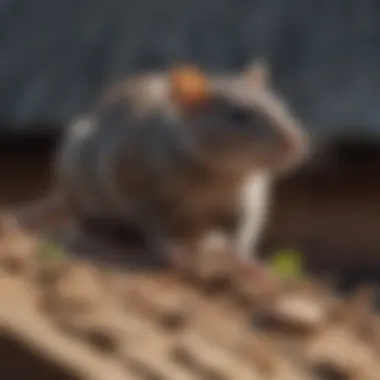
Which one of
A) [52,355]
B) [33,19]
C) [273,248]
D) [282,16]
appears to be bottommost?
[52,355]

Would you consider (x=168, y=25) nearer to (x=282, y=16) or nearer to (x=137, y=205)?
(x=282, y=16)

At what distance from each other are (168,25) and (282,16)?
624 millimetres

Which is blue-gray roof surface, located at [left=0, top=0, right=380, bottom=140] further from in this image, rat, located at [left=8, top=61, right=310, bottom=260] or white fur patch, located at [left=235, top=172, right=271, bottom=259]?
rat, located at [left=8, top=61, right=310, bottom=260]

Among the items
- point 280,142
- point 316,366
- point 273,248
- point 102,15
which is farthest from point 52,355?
point 102,15

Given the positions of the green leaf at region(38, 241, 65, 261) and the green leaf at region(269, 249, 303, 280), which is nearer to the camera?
the green leaf at region(38, 241, 65, 261)

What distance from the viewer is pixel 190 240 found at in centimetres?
301

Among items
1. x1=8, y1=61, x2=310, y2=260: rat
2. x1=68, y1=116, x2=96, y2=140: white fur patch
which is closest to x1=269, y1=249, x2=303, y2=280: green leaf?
x1=8, y1=61, x2=310, y2=260: rat

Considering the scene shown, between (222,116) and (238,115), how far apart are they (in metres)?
0.04

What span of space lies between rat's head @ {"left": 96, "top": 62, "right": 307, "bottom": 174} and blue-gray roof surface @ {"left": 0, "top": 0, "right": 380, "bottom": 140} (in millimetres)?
2943

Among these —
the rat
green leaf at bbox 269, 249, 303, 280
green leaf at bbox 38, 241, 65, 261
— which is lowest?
green leaf at bbox 38, 241, 65, 261

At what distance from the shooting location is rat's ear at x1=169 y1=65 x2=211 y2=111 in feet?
9.48

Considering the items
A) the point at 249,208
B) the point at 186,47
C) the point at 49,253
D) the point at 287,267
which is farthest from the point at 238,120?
the point at 186,47

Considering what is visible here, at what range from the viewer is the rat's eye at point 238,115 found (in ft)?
9.27

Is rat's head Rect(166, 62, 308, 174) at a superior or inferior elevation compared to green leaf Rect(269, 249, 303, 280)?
superior
